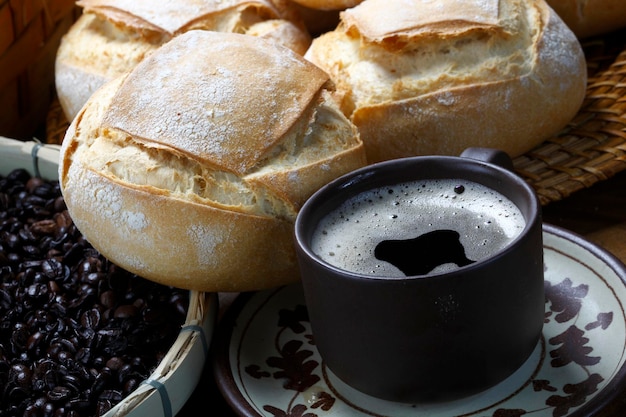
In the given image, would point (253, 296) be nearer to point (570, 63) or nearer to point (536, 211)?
point (536, 211)

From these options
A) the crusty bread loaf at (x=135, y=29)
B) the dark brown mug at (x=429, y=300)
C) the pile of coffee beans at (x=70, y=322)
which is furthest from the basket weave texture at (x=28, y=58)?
the dark brown mug at (x=429, y=300)

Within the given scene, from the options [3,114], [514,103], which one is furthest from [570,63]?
[3,114]

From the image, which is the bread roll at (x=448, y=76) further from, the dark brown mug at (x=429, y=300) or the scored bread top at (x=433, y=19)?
the dark brown mug at (x=429, y=300)

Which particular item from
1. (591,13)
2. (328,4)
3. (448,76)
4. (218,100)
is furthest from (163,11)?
(591,13)

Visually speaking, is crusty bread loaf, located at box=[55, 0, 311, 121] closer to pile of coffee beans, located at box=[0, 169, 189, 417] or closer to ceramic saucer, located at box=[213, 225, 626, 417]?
pile of coffee beans, located at box=[0, 169, 189, 417]

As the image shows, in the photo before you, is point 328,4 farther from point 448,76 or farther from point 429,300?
point 429,300

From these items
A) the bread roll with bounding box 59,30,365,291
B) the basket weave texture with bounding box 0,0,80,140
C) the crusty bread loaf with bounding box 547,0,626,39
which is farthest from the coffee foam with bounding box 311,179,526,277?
the basket weave texture with bounding box 0,0,80,140
